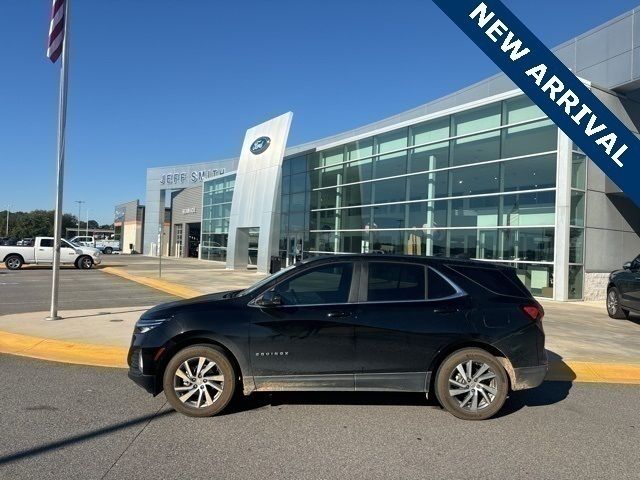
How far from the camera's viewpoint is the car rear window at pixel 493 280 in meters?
5.57

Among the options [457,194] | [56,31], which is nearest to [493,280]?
[56,31]

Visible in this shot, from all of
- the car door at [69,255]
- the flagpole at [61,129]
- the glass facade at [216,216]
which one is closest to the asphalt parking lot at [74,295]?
the flagpole at [61,129]

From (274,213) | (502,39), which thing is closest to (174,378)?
(502,39)

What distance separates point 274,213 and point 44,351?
20.2 m

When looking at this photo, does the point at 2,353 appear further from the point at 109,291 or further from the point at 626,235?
the point at 626,235

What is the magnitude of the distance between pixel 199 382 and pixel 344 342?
1452 mm

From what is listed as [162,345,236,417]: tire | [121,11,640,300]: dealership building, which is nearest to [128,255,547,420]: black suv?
[162,345,236,417]: tire

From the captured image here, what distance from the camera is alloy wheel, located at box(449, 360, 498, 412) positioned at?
5.29 metres

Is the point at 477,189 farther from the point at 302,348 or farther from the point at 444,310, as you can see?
the point at 302,348

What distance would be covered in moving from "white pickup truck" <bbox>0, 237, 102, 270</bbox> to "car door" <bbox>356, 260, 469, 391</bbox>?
26795 mm

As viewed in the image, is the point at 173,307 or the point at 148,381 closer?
the point at 148,381

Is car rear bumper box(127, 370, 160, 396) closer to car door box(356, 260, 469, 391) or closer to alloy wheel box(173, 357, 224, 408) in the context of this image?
alloy wheel box(173, 357, 224, 408)

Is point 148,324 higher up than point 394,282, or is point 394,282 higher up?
point 394,282

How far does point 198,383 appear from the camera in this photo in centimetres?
517
